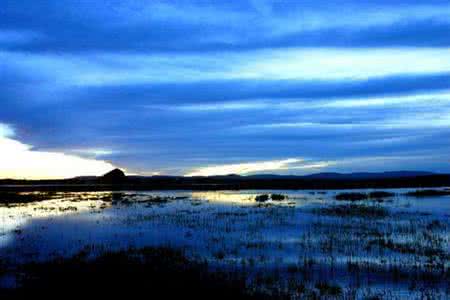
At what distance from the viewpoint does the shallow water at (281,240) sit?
16.8 m

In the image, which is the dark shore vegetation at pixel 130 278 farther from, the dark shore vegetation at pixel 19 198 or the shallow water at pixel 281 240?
the dark shore vegetation at pixel 19 198

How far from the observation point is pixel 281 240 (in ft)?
79.4

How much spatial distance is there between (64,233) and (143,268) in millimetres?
13258

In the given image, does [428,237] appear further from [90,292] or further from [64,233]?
[64,233]

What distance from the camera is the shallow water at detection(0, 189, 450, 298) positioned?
55.1ft

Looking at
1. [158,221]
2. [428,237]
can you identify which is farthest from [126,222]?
[428,237]

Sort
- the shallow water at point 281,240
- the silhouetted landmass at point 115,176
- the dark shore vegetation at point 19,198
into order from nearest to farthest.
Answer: the shallow water at point 281,240 < the dark shore vegetation at point 19,198 < the silhouetted landmass at point 115,176

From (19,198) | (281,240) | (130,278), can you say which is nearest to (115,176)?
(19,198)

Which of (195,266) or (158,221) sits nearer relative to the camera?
(195,266)

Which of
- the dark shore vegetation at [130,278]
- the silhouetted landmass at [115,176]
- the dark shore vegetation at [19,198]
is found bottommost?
the dark shore vegetation at [130,278]

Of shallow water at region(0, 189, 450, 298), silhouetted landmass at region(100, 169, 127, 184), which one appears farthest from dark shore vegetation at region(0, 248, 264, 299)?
silhouetted landmass at region(100, 169, 127, 184)

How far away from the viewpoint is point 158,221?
3391 cm

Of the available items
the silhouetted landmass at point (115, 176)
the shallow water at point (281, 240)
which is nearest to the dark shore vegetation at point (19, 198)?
the shallow water at point (281, 240)

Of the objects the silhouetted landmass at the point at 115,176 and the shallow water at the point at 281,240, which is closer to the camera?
the shallow water at the point at 281,240
